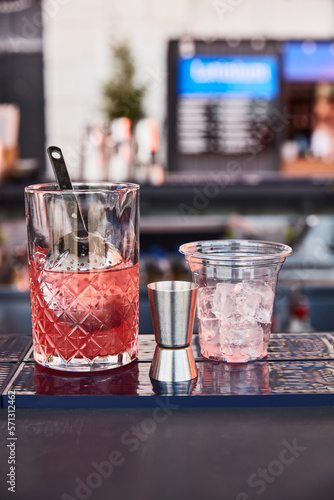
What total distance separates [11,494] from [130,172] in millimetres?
2562

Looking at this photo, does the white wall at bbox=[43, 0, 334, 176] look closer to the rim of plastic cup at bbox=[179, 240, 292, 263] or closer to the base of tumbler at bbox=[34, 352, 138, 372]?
the rim of plastic cup at bbox=[179, 240, 292, 263]

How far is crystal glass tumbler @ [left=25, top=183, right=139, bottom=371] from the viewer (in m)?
0.95

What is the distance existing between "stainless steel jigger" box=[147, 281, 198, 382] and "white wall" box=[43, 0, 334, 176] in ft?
15.9

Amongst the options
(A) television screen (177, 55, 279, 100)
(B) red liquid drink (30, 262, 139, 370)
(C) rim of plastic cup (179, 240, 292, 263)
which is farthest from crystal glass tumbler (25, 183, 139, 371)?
(A) television screen (177, 55, 279, 100)

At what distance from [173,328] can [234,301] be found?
0.12m

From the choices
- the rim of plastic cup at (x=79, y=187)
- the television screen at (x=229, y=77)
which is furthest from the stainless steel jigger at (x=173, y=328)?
the television screen at (x=229, y=77)

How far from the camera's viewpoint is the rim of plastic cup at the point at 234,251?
1003 millimetres

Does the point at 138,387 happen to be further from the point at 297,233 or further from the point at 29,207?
the point at 297,233

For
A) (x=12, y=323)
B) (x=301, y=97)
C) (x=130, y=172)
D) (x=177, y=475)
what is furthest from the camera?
(x=301, y=97)

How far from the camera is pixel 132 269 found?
1.01 metres

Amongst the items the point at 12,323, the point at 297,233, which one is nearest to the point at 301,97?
the point at 297,233

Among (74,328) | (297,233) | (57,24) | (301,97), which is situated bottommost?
(297,233)

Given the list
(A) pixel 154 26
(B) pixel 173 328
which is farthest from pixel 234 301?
(A) pixel 154 26

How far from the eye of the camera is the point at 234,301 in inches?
39.1
